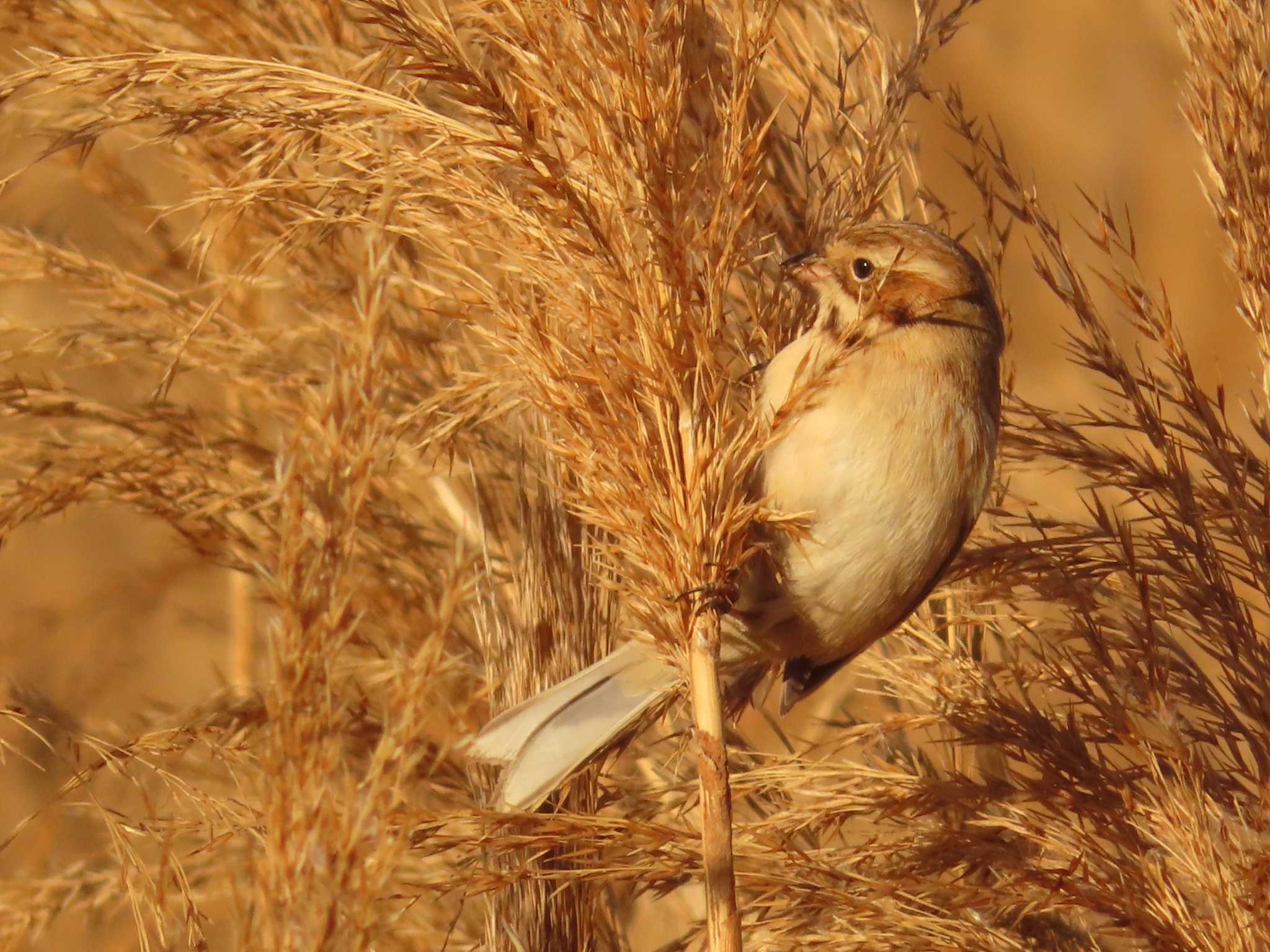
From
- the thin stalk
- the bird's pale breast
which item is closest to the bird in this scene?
the bird's pale breast

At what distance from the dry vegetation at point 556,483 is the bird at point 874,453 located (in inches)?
2.1

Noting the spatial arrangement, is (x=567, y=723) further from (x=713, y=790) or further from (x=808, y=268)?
(x=808, y=268)

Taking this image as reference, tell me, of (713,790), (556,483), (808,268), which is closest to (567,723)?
(556,483)

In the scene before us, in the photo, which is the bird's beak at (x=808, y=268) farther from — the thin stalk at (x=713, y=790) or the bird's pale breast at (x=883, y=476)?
the thin stalk at (x=713, y=790)

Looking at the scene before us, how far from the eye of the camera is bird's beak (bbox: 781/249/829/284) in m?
1.37

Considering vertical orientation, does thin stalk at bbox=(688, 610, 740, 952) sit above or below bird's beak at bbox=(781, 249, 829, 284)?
below

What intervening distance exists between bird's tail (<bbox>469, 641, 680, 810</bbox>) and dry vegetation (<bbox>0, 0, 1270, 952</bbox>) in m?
0.03

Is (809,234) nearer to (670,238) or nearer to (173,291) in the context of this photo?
(670,238)

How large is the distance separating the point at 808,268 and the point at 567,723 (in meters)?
0.49

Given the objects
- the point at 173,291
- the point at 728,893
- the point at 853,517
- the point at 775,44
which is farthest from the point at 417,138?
the point at 728,893

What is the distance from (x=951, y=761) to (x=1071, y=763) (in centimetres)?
30

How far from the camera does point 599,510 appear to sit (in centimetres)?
99

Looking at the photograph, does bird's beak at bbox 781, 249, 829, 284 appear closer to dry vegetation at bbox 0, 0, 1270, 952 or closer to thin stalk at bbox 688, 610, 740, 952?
dry vegetation at bbox 0, 0, 1270, 952

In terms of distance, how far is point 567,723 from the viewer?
1.26 m
